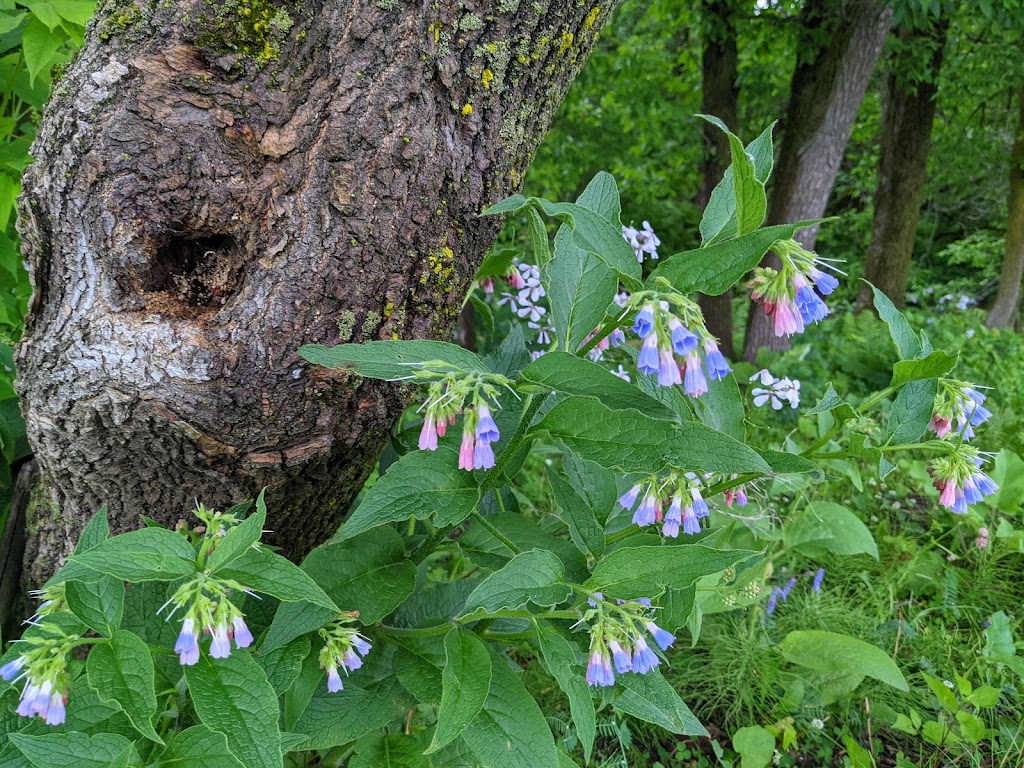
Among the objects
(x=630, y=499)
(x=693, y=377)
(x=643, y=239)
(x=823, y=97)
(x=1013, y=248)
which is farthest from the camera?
(x=1013, y=248)

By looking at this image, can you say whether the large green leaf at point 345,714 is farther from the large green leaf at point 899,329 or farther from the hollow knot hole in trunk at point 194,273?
the large green leaf at point 899,329

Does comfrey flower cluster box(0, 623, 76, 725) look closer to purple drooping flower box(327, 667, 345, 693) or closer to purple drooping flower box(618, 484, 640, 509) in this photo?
purple drooping flower box(327, 667, 345, 693)

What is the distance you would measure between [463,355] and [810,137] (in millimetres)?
5461

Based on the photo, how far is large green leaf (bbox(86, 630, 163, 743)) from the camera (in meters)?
1.13

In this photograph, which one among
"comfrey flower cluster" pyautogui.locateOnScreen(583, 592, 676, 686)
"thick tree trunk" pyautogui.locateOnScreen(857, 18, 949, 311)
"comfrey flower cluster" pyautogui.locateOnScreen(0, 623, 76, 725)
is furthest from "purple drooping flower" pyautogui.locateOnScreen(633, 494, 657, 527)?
"thick tree trunk" pyautogui.locateOnScreen(857, 18, 949, 311)

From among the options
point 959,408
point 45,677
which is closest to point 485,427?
point 45,677

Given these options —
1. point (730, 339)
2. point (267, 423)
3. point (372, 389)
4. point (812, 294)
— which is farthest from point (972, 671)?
point (730, 339)

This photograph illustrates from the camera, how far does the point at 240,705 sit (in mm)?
1171

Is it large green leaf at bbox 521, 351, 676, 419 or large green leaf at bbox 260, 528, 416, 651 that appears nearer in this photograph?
large green leaf at bbox 521, 351, 676, 419

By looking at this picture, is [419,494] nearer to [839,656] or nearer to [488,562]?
[488,562]

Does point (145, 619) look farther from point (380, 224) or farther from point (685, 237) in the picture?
point (685, 237)

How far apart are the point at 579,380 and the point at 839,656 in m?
1.75

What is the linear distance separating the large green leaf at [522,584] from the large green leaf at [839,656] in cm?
154

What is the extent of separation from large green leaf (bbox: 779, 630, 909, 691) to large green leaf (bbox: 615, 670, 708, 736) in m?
1.04
